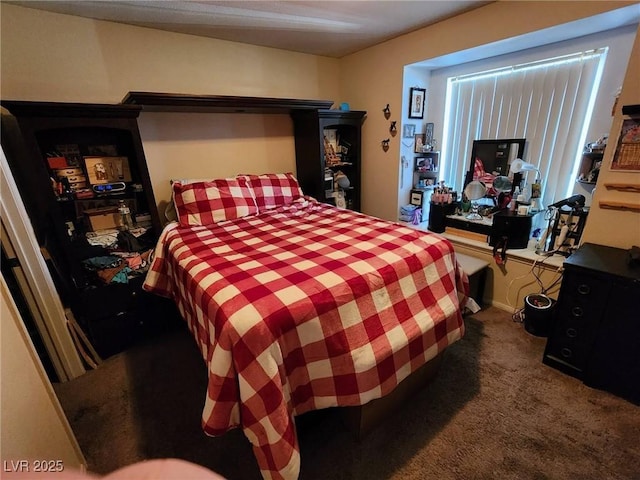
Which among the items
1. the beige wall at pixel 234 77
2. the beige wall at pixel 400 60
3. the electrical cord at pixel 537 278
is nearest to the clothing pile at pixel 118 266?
the beige wall at pixel 234 77

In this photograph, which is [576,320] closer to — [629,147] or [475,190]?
[629,147]

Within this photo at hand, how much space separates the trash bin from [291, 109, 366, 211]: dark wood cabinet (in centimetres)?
184

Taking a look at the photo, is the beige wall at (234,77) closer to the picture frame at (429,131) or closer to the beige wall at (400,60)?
the beige wall at (400,60)

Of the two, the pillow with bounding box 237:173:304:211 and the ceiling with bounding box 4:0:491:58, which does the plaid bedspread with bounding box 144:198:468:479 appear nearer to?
the pillow with bounding box 237:173:304:211

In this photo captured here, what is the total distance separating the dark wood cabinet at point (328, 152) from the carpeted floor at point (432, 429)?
6.26 ft

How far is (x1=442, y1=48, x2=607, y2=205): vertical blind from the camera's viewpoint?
2041 millimetres

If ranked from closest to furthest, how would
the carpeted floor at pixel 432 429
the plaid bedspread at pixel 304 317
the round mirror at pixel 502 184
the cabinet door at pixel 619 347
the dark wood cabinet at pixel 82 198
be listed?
1. the plaid bedspread at pixel 304 317
2. the carpeted floor at pixel 432 429
3. the cabinet door at pixel 619 347
4. the dark wood cabinet at pixel 82 198
5. the round mirror at pixel 502 184

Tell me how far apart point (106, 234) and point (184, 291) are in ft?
3.28

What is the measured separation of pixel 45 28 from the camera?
1.81 metres

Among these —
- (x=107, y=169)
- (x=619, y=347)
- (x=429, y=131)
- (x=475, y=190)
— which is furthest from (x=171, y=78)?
(x=619, y=347)

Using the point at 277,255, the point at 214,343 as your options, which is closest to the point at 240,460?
the point at 214,343

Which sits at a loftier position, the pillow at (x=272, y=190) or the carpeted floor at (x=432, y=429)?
the pillow at (x=272, y=190)

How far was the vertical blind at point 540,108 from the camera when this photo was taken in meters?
2.04

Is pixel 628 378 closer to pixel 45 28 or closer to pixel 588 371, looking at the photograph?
pixel 588 371
